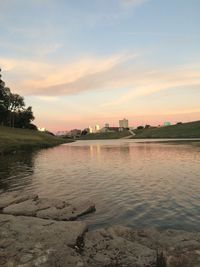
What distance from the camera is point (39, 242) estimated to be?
44.2 ft

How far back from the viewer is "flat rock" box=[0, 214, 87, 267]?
11938 millimetres

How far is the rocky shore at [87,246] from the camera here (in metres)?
11.8

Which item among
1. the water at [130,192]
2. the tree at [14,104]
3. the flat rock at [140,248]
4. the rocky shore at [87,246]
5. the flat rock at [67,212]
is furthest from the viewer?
the tree at [14,104]

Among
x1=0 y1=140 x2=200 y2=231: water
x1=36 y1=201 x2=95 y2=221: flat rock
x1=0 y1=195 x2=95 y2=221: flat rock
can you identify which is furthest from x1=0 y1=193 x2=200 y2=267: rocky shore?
x1=0 y1=140 x2=200 y2=231: water

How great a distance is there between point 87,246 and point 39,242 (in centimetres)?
199

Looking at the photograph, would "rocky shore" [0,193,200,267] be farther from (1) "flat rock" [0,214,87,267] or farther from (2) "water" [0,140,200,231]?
(2) "water" [0,140,200,231]

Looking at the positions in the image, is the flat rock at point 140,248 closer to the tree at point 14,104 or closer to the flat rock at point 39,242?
the flat rock at point 39,242

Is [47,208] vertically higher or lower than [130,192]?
higher

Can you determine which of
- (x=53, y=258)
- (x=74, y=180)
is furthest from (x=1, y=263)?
(x=74, y=180)

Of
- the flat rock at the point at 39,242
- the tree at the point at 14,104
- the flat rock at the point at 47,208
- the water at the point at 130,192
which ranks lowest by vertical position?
the water at the point at 130,192

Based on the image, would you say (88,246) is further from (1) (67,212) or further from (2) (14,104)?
(2) (14,104)

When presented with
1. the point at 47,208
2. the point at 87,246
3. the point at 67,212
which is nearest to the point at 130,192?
the point at 67,212

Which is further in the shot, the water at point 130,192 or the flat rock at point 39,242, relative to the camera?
the water at point 130,192

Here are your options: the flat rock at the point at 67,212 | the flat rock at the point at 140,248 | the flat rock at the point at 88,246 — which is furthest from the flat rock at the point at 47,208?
the flat rock at the point at 140,248
